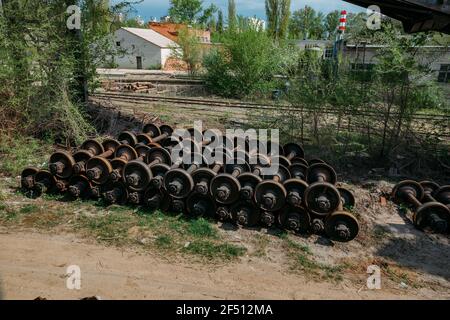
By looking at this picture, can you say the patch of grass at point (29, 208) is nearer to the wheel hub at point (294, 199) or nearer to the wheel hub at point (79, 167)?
the wheel hub at point (79, 167)

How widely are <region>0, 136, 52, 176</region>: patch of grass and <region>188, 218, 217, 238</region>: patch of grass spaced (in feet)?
13.5

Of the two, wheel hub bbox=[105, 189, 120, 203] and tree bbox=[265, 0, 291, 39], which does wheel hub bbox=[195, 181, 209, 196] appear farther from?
tree bbox=[265, 0, 291, 39]

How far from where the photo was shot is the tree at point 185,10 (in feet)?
189

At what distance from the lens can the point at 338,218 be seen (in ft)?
15.5

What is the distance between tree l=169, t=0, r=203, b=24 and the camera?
57509mm

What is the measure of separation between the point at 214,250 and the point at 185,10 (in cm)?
6080

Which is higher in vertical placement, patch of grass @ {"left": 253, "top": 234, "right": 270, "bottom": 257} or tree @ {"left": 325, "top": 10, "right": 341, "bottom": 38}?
tree @ {"left": 325, "top": 10, "right": 341, "bottom": 38}

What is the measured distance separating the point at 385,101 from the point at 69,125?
7266mm

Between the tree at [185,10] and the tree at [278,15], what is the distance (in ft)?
98.5

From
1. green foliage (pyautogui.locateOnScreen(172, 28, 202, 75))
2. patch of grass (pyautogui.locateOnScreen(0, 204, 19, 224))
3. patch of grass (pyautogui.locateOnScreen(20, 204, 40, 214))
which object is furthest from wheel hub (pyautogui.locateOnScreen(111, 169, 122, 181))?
green foliage (pyautogui.locateOnScreen(172, 28, 202, 75))

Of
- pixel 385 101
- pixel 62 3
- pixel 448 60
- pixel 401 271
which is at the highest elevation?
pixel 62 3

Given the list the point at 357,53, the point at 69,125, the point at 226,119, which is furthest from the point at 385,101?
the point at 69,125

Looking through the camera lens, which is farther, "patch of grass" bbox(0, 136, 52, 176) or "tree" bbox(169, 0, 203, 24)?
"tree" bbox(169, 0, 203, 24)
